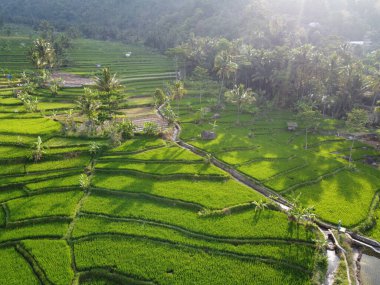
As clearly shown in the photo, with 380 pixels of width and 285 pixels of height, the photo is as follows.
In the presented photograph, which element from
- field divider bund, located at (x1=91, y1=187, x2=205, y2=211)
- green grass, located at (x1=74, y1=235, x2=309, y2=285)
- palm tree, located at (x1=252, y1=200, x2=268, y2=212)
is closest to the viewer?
green grass, located at (x1=74, y1=235, x2=309, y2=285)

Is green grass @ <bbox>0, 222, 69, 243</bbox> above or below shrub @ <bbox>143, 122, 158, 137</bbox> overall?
below

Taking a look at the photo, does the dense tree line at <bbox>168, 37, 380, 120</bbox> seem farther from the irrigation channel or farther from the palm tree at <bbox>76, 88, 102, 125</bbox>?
the irrigation channel

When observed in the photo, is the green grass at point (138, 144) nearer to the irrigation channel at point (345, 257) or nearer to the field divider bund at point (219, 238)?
the field divider bund at point (219, 238)

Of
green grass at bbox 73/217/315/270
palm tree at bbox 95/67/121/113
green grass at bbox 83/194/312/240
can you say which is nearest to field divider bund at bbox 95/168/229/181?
green grass at bbox 83/194/312/240

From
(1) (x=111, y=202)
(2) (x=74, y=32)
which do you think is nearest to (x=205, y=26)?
(2) (x=74, y=32)

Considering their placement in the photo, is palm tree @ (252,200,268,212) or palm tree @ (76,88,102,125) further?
palm tree @ (76,88,102,125)

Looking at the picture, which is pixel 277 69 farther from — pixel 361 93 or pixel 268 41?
pixel 268 41

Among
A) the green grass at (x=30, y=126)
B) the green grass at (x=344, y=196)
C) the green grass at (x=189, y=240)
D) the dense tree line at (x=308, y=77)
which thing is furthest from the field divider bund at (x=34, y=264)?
the dense tree line at (x=308, y=77)

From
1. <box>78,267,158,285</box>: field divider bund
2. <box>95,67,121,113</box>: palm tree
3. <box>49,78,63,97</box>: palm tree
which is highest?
<box>95,67,121,113</box>: palm tree
